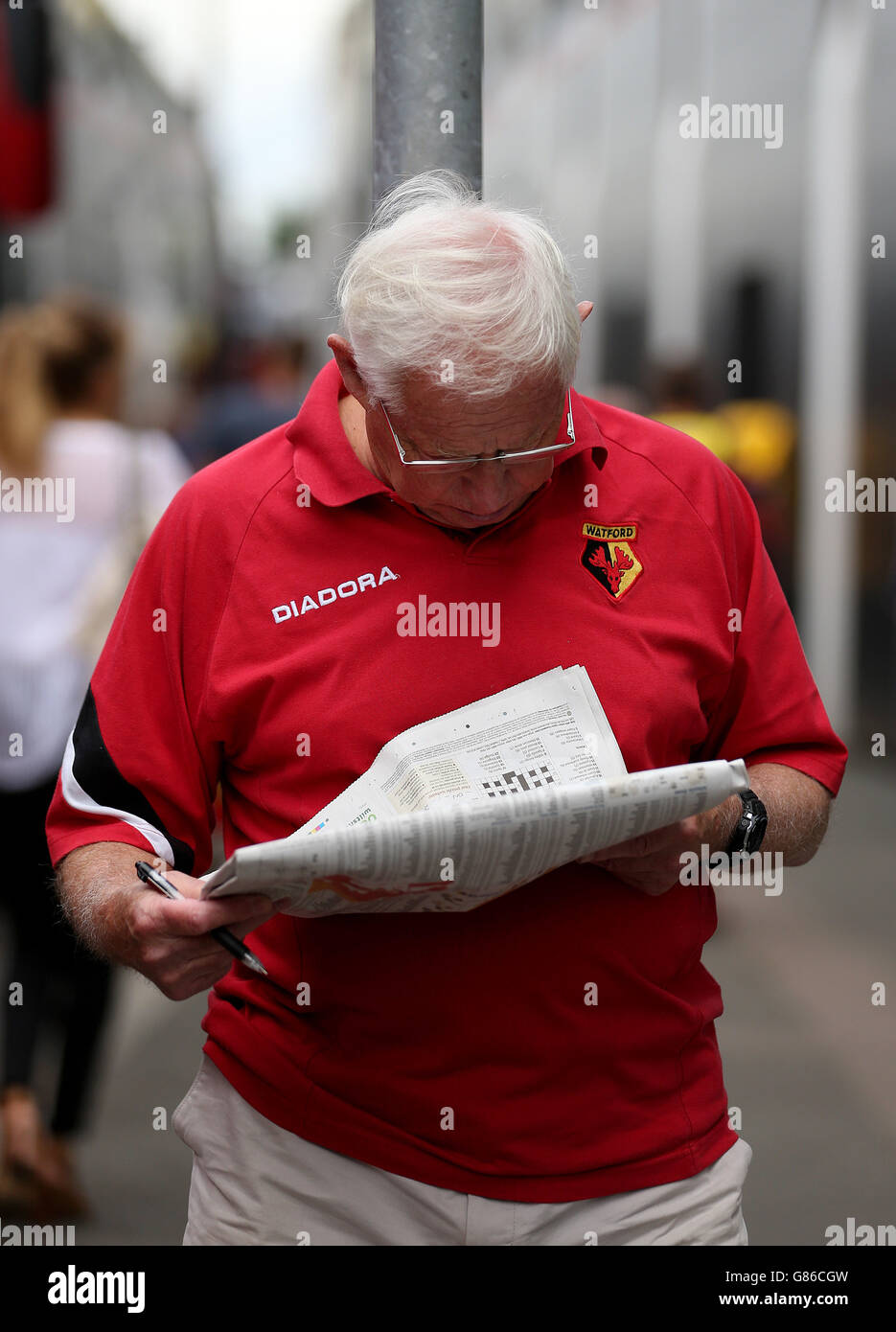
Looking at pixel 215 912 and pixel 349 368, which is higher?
pixel 349 368

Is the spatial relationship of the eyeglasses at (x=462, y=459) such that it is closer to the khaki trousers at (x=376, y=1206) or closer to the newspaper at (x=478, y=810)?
the newspaper at (x=478, y=810)

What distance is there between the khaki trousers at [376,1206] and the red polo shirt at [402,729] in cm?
3

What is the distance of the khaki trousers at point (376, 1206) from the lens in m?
2.10

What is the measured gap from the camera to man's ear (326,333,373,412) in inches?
83.1

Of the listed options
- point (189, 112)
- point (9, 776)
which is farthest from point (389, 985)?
point (189, 112)

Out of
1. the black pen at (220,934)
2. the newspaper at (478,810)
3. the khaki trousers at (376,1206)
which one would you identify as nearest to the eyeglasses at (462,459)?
the newspaper at (478,810)

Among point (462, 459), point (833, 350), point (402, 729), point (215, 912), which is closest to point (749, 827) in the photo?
point (402, 729)

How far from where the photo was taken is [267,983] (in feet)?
7.31

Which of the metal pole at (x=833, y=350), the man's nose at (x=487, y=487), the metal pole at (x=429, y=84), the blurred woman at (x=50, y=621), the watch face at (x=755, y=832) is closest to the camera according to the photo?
the man's nose at (x=487, y=487)

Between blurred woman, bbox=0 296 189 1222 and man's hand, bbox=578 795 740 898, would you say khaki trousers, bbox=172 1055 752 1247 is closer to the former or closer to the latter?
man's hand, bbox=578 795 740 898

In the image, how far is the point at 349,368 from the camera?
6.99 ft

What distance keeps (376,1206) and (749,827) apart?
26.8 inches

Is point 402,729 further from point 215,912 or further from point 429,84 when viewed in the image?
point 429,84

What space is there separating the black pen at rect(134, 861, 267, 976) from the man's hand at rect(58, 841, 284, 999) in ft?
0.04
